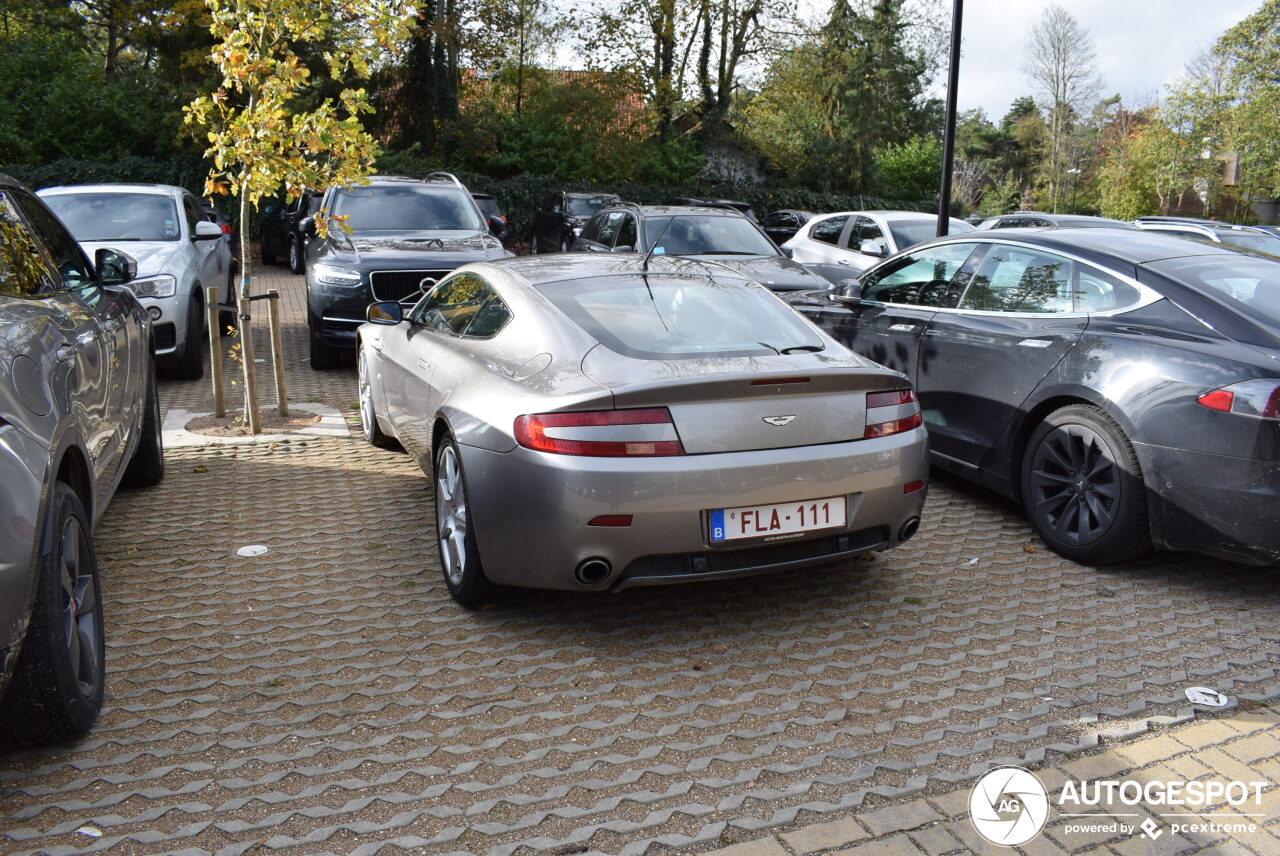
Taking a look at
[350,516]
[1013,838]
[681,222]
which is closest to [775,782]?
[1013,838]

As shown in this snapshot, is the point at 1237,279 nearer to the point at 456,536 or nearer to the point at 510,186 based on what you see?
the point at 456,536

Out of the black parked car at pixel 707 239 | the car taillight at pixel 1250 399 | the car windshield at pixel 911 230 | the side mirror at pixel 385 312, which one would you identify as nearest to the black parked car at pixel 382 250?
the black parked car at pixel 707 239

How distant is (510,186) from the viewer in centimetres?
2516

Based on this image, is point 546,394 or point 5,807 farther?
point 546,394

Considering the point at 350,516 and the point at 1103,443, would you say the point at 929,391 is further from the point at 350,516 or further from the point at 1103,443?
the point at 350,516

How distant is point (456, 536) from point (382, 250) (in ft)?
19.2

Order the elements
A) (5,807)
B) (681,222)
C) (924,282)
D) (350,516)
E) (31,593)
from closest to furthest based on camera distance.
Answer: (31,593) < (5,807) < (350,516) < (924,282) < (681,222)

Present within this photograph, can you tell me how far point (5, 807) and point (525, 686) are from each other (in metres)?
1.63

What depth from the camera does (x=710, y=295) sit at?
4.78 meters

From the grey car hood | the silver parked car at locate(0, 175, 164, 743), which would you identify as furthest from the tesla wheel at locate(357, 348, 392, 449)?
the grey car hood

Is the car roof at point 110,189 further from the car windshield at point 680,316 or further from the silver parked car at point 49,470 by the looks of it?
the car windshield at point 680,316

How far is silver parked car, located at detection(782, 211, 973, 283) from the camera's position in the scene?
12.8 m

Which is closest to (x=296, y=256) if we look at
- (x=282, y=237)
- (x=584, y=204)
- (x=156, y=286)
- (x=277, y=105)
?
(x=282, y=237)

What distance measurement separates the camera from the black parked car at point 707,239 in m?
10.7
